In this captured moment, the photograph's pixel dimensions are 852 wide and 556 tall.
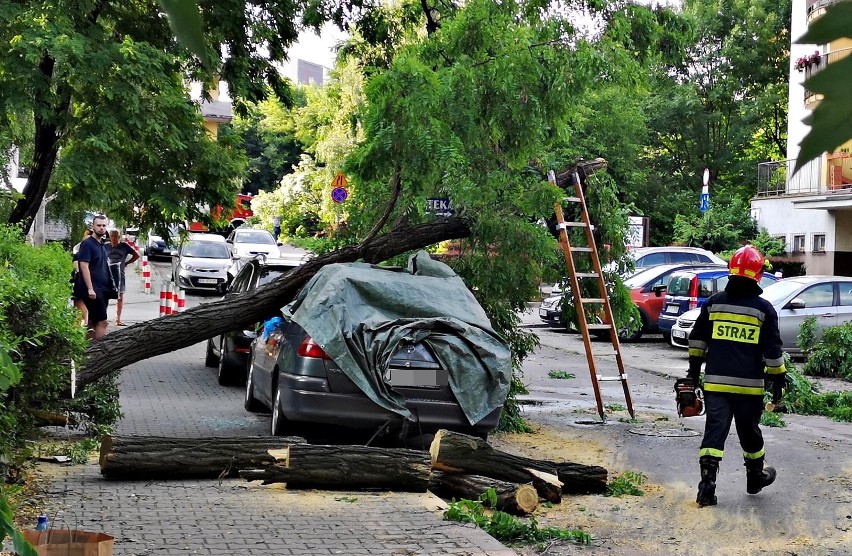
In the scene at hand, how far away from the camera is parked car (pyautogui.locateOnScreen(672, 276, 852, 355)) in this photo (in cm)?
1970

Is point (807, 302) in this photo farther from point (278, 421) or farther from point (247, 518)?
point (247, 518)

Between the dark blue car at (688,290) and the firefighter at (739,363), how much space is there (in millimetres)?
14125

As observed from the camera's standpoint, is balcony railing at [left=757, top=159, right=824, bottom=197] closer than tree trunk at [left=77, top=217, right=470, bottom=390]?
Yes

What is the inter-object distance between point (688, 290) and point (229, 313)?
14.3 meters

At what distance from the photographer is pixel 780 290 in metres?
20.3

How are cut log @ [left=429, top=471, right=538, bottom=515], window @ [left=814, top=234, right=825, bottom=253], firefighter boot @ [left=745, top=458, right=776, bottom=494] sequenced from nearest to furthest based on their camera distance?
cut log @ [left=429, top=471, right=538, bottom=515], firefighter boot @ [left=745, top=458, right=776, bottom=494], window @ [left=814, top=234, right=825, bottom=253]

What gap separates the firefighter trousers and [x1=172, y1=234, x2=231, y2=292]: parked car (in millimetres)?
25259

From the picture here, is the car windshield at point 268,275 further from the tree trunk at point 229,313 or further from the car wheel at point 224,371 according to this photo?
the tree trunk at point 229,313

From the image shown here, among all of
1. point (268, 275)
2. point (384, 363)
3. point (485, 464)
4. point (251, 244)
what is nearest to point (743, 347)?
point (485, 464)

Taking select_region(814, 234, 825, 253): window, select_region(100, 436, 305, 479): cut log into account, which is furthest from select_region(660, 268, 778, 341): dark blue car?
select_region(100, 436, 305, 479): cut log

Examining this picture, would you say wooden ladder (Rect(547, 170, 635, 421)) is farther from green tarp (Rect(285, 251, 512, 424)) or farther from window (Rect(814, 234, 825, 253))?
window (Rect(814, 234, 825, 253))

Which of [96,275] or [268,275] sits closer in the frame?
[268,275]

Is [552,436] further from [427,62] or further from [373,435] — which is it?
[427,62]

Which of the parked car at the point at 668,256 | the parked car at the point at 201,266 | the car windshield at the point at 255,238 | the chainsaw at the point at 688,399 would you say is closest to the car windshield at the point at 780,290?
the parked car at the point at 668,256
